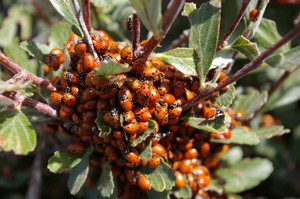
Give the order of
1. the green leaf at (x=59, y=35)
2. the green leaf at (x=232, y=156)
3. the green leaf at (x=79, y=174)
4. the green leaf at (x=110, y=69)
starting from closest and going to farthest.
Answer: the green leaf at (x=110, y=69) → the green leaf at (x=79, y=174) → the green leaf at (x=59, y=35) → the green leaf at (x=232, y=156)

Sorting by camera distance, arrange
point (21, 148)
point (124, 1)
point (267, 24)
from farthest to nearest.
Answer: point (124, 1)
point (267, 24)
point (21, 148)

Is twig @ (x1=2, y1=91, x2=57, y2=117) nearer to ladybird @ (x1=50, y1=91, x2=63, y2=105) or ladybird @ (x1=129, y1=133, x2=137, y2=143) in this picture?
ladybird @ (x1=50, y1=91, x2=63, y2=105)

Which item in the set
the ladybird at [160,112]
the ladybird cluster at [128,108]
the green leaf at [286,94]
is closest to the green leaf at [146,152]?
the ladybird cluster at [128,108]

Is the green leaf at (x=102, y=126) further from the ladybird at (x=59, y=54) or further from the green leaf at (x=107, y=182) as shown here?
the ladybird at (x=59, y=54)

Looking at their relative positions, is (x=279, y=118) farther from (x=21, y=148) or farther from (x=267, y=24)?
(x=21, y=148)

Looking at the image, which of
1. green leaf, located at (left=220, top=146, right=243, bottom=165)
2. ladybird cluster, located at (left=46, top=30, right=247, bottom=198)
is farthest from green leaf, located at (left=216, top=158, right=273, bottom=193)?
ladybird cluster, located at (left=46, top=30, right=247, bottom=198)

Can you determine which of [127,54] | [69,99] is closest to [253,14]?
[127,54]

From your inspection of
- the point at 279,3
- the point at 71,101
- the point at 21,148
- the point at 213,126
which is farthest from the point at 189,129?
the point at 279,3
